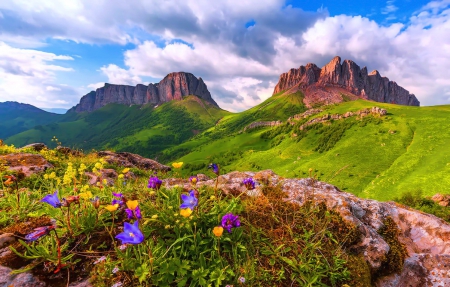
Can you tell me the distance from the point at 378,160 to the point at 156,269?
3379 inches

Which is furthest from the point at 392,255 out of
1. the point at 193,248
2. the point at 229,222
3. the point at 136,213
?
the point at 136,213

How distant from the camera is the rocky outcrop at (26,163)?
1055 centimetres

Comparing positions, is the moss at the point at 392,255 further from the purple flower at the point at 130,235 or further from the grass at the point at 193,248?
the purple flower at the point at 130,235

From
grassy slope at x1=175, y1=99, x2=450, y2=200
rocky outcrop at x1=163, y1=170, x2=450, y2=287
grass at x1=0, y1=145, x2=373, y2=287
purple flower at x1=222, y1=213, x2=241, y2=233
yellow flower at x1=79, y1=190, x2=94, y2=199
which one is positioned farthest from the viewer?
grassy slope at x1=175, y1=99, x2=450, y2=200

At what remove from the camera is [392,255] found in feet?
12.6

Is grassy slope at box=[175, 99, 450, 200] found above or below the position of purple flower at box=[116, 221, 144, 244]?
below

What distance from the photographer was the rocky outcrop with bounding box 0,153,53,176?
34.6ft

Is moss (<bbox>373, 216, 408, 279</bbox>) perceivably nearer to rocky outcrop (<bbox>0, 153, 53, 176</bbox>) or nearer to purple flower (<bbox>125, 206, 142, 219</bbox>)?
purple flower (<bbox>125, 206, 142, 219</bbox>)

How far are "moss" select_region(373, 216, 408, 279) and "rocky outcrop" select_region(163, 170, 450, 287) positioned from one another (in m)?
0.07

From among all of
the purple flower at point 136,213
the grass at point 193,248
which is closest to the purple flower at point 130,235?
the grass at point 193,248

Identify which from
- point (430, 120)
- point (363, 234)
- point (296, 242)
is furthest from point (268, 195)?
point (430, 120)

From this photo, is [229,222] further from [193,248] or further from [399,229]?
[399,229]

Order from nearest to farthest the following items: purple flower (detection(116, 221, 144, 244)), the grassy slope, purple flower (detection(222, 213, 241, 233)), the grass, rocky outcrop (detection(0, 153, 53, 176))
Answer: purple flower (detection(116, 221, 144, 244)) < the grass < purple flower (detection(222, 213, 241, 233)) < rocky outcrop (detection(0, 153, 53, 176)) < the grassy slope

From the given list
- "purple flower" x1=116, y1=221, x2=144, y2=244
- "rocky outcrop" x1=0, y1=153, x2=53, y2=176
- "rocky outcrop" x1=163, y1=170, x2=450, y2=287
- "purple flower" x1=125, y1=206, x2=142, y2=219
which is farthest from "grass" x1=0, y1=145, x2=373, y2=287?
"rocky outcrop" x1=0, y1=153, x2=53, y2=176
